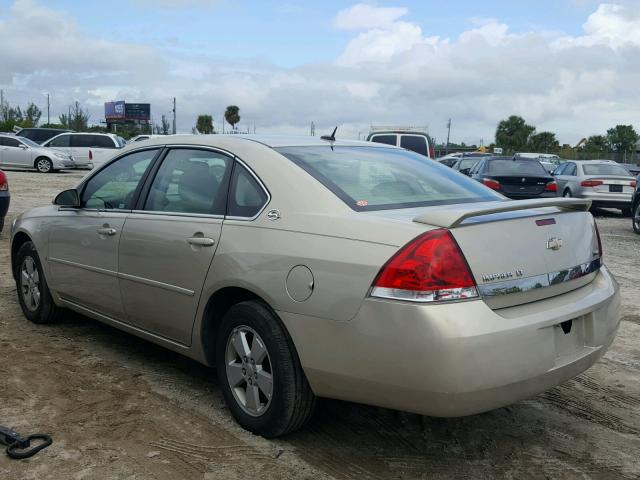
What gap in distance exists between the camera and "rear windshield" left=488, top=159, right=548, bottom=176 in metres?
15.1

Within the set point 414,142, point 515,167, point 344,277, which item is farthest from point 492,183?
point 344,277

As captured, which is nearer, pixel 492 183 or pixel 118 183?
pixel 118 183

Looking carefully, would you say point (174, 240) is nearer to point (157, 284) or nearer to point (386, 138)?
point (157, 284)

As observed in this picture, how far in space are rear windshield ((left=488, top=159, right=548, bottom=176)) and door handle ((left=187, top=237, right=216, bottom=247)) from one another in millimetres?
12373

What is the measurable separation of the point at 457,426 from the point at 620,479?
2.83 ft

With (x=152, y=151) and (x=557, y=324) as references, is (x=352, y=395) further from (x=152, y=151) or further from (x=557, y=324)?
(x=152, y=151)

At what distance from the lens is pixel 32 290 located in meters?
5.45

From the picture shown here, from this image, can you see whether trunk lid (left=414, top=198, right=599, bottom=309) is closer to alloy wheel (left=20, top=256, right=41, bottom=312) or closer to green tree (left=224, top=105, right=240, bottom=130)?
alloy wheel (left=20, top=256, right=41, bottom=312)

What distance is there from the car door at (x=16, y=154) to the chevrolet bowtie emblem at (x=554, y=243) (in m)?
26.4

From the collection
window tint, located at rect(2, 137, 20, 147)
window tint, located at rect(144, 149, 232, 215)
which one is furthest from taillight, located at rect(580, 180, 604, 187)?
window tint, located at rect(2, 137, 20, 147)

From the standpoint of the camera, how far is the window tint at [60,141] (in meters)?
28.8

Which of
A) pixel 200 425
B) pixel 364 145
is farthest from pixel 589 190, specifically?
pixel 200 425

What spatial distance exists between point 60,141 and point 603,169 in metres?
22.0

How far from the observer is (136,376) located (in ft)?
14.2
